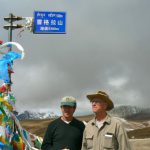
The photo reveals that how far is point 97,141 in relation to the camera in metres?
5.41

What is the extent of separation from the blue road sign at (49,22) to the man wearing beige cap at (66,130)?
559 centimetres

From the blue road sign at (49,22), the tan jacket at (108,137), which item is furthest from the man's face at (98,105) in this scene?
the blue road sign at (49,22)

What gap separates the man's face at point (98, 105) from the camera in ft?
18.0

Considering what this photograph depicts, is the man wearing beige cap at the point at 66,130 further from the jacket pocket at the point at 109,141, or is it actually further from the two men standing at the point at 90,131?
the jacket pocket at the point at 109,141

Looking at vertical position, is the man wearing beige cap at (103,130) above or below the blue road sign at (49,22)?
below

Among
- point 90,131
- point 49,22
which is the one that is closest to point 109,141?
point 90,131

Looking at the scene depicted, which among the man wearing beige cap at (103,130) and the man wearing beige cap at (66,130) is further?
the man wearing beige cap at (66,130)

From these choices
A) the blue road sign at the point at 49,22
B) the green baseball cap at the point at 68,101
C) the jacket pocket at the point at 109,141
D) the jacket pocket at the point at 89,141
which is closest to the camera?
the jacket pocket at the point at 109,141

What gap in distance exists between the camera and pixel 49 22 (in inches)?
448

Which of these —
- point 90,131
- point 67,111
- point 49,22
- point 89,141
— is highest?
point 49,22

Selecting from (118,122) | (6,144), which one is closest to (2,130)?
(6,144)

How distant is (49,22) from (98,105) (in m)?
6.12

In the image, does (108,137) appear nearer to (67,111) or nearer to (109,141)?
(109,141)

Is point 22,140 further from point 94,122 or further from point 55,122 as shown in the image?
point 94,122
